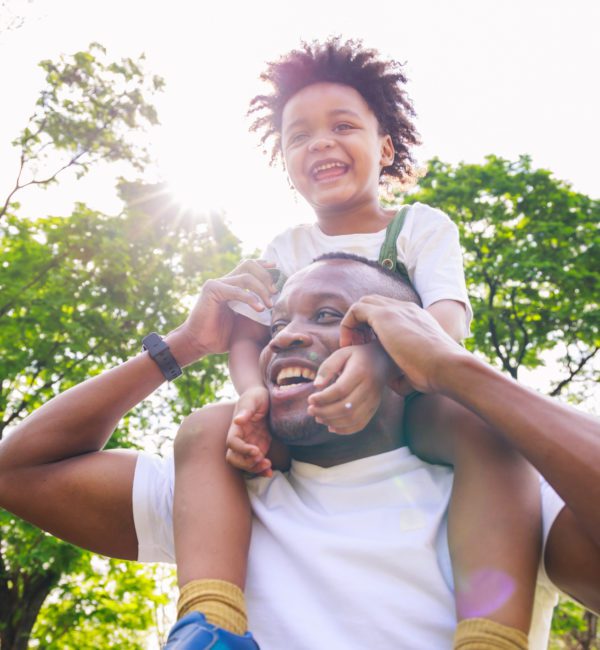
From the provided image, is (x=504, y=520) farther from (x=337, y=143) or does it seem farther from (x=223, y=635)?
(x=337, y=143)

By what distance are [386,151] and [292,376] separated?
166cm

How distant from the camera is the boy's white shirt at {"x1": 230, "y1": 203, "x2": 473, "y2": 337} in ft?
8.25

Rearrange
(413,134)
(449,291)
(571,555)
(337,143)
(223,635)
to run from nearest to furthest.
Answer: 1. (223,635)
2. (571,555)
3. (449,291)
4. (337,143)
5. (413,134)

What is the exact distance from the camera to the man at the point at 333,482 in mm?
1684

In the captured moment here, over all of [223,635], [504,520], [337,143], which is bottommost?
[223,635]

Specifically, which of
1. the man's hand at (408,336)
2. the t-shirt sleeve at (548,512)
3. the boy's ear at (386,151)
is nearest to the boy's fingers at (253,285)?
the man's hand at (408,336)

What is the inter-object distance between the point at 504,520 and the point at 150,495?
3.92 feet

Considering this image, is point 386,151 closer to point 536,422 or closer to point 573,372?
point 536,422

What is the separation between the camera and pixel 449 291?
2.46 m

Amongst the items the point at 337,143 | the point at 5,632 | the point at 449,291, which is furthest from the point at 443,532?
the point at 5,632

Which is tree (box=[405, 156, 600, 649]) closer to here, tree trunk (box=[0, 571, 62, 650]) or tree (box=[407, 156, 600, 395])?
tree (box=[407, 156, 600, 395])

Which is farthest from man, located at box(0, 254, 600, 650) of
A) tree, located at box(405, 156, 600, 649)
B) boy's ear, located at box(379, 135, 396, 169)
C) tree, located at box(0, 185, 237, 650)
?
tree, located at box(405, 156, 600, 649)

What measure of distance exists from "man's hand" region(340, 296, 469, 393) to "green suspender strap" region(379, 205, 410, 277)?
63 centimetres

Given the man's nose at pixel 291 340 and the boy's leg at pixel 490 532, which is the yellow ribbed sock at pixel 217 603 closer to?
the boy's leg at pixel 490 532
